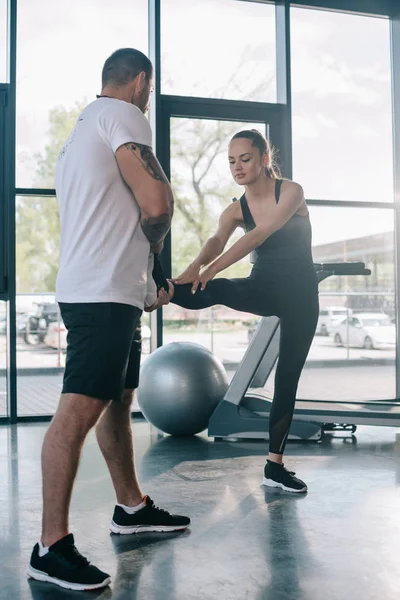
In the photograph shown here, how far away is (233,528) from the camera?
2.13 m

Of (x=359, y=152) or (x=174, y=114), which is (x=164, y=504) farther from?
(x=359, y=152)

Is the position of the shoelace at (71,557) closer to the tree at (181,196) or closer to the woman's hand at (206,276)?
the woman's hand at (206,276)

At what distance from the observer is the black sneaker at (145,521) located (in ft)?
6.86

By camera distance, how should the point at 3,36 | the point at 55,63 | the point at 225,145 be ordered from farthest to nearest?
the point at 225,145 < the point at 55,63 < the point at 3,36

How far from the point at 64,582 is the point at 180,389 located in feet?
6.60

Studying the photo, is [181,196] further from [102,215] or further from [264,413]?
[102,215]

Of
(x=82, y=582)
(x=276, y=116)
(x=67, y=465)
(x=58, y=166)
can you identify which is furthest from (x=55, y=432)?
(x=276, y=116)

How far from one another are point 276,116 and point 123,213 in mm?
3567

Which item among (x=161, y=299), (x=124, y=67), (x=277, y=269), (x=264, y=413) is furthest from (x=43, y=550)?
(x=264, y=413)

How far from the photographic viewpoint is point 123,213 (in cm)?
176

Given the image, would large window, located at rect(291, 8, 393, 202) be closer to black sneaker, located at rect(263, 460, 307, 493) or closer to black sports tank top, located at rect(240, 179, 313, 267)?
black sports tank top, located at rect(240, 179, 313, 267)

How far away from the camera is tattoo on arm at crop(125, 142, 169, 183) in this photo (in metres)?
1.71

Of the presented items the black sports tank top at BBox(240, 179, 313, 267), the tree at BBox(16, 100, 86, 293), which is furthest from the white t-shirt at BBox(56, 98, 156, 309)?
the tree at BBox(16, 100, 86, 293)

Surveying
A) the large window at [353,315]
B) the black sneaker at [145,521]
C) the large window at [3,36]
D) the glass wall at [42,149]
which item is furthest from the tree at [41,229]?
the black sneaker at [145,521]
